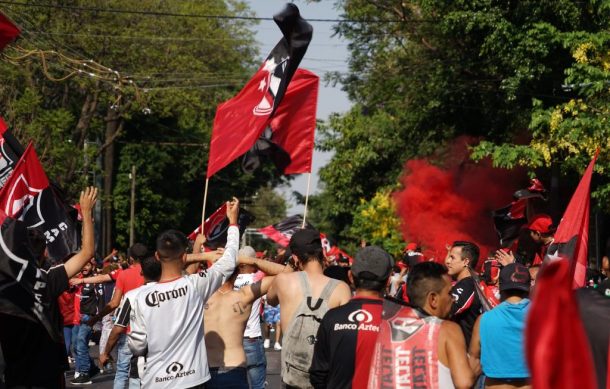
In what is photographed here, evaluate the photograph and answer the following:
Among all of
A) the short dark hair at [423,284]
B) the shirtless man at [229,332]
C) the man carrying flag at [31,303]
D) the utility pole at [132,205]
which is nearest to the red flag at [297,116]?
the shirtless man at [229,332]

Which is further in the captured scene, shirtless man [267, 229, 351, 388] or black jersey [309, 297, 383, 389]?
shirtless man [267, 229, 351, 388]

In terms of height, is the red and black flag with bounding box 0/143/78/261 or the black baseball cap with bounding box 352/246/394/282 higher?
the red and black flag with bounding box 0/143/78/261

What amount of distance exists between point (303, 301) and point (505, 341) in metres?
1.21

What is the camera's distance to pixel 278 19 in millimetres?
11570

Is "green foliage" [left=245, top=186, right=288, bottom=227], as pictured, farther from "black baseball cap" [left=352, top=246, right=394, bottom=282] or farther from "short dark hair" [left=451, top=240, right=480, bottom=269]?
"black baseball cap" [left=352, top=246, right=394, bottom=282]

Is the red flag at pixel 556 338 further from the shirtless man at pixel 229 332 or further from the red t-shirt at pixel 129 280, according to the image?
the red t-shirt at pixel 129 280

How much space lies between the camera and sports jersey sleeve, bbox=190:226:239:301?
7133 millimetres

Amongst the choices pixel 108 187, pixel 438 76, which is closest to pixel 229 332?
pixel 438 76

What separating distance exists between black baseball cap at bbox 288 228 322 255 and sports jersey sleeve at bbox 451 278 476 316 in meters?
1.49

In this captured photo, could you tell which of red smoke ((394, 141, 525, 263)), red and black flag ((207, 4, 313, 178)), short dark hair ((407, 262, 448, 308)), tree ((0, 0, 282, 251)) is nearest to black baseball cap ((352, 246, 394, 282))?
short dark hair ((407, 262, 448, 308))

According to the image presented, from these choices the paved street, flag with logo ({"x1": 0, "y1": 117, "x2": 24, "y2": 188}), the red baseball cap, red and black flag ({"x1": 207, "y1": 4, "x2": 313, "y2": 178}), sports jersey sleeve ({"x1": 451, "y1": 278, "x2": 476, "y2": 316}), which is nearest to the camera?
sports jersey sleeve ({"x1": 451, "y1": 278, "x2": 476, "y2": 316})

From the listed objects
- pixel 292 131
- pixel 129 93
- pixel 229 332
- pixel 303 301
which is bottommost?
pixel 229 332

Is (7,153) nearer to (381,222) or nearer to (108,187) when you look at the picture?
(381,222)

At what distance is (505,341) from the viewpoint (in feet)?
21.6
